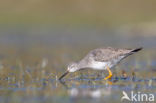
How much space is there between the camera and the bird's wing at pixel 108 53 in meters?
11.7

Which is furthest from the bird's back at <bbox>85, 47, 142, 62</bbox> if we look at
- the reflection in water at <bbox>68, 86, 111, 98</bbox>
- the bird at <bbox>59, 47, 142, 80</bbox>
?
the reflection in water at <bbox>68, 86, 111, 98</bbox>

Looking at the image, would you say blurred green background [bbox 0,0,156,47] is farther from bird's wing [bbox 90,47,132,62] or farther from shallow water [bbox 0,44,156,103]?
bird's wing [bbox 90,47,132,62]

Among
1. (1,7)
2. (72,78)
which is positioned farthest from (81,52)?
(1,7)

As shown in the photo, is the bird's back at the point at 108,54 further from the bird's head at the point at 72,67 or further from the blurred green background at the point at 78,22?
the blurred green background at the point at 78,22

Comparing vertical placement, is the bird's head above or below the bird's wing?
below

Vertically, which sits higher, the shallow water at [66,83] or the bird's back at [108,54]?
the bird's back at [108,54]

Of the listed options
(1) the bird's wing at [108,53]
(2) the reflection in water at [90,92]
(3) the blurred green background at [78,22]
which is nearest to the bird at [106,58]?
Result: (1) the bird's wing at [108,53]

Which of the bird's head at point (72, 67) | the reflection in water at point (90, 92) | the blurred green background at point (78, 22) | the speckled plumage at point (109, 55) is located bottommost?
the reflection in water at point (90, 92)

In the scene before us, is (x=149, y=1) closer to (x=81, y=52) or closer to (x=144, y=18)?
(x=144, y=18)

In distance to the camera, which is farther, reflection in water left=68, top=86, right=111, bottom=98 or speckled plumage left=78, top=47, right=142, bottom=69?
speckled plumage left=78, top=47, right=142, bottom=69

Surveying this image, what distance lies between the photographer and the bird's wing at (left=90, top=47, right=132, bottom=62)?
11664mm

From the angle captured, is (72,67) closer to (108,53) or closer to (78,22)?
(108,53)

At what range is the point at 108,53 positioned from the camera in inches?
464

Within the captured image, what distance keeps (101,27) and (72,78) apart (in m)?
13.3
